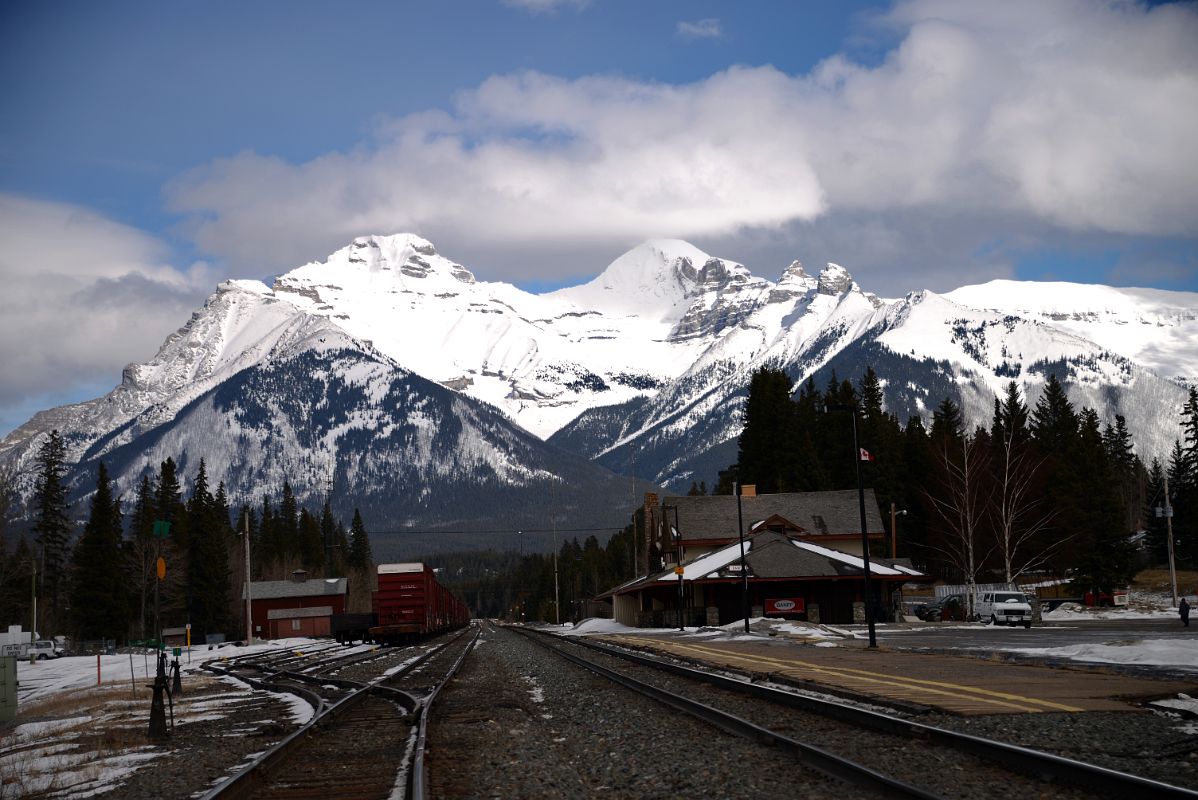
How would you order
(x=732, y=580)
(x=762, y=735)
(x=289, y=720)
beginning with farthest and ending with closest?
(x=732, y=580) < (x=289, y=720) < (x=762, y=735)

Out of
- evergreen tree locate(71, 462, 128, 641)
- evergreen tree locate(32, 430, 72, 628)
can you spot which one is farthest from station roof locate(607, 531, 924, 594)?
evergreen tree locate(32, 430, 72, 628)

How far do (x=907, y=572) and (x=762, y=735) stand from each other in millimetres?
51203

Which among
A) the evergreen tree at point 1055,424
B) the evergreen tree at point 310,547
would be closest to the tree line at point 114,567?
the evergreen tree at point 310,547

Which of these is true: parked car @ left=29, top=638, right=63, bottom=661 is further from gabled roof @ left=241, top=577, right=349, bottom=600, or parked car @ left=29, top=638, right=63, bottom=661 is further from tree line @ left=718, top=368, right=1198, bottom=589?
tree line @ left=718, top=368, right=1198, bottom=589

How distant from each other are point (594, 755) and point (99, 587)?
87008 mm

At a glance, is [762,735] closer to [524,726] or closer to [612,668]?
[524,726]

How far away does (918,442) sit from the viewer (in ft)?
318

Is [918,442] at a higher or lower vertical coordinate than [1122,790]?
higher

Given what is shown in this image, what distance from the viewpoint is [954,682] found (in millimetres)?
19453

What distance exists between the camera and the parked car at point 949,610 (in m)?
63.6

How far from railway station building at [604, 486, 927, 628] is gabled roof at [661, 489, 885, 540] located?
0.06 meters

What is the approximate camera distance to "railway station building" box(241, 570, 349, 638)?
359ft

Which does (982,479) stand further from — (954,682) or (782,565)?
(954,682)

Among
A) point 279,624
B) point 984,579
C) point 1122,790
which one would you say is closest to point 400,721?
point 1122,790
